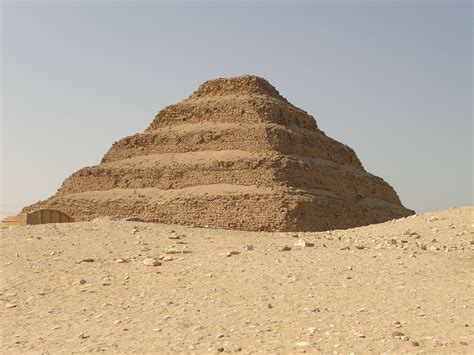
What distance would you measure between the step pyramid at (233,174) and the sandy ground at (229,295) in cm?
2138

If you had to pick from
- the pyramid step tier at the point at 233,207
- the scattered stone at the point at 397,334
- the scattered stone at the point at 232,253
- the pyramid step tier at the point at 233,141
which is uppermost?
the pyramid step tier at the point at 233,141

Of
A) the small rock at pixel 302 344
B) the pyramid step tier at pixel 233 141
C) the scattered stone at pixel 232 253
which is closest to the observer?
the small rock at pixel 302 344

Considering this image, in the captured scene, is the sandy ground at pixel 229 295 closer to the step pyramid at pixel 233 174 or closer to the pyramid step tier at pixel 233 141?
the step pyramid at pixel 233 174

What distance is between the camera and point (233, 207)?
3416 centimetres

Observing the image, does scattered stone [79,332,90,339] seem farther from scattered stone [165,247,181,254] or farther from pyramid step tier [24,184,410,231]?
pyramid step tier [24,184,410,231]

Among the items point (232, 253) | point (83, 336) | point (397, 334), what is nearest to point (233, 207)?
point (232, 253)

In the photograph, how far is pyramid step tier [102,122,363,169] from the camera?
39250mm

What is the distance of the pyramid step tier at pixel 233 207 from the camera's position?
31984mm

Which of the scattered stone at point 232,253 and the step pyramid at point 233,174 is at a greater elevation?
the step pyramid at point 233,174

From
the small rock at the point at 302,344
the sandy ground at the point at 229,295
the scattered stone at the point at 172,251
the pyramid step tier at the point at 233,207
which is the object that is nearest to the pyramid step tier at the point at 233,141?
the pyramid step tier at the point at 233,207

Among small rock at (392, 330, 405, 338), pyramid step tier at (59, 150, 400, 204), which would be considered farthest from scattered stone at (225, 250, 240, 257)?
pyramid step tier at (59, 150, 400, 204)

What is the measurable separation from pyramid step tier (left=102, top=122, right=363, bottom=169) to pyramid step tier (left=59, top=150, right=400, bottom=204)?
0.87 meters

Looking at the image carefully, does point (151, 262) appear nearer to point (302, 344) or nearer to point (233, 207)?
point (302, 344)

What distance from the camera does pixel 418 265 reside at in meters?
8.80
